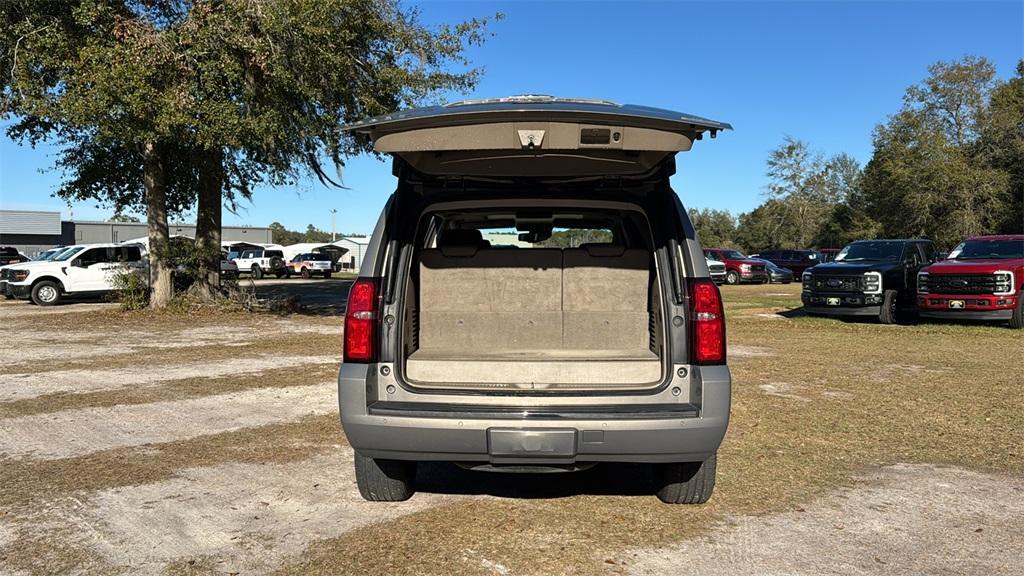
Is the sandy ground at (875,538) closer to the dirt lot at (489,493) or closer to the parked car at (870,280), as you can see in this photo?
the dirt lot at (489,493)

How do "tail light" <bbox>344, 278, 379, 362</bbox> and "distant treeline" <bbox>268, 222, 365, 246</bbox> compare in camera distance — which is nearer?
"tail light" <bbox>344, 278, 379, 362</bbox>

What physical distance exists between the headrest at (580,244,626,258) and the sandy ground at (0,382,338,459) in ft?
11.5

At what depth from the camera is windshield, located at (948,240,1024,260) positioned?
47.1 feet

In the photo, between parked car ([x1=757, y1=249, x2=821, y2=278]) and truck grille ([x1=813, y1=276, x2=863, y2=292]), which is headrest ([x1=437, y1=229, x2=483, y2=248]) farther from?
parked car ([x1=757, y1=249, x2=821, y2=278])

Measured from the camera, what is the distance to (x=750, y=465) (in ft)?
17.1

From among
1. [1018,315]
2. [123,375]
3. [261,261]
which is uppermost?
[261,261]

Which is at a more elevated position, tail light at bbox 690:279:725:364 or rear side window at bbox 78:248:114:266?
rear side window at bbox 78:248:114:266

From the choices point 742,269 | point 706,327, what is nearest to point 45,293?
point 706,327

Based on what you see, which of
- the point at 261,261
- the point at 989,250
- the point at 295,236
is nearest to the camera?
the point at 989,250

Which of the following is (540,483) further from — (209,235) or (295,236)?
(295,236)

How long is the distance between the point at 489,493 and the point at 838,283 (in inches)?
512

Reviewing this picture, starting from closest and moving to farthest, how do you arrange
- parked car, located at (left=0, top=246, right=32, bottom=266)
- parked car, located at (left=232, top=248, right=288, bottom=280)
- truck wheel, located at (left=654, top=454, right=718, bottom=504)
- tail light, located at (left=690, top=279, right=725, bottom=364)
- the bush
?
1. tail light, located at (left=690, top=279, right=725, bottom=364)
2. truck wheel, located at (left=654, top=454, right=718, bottom=504)
3. the bush
4. parked car, located at (left=0, top=246, right=32, bottom=266)
5. parked car, located at (left=232, top=248, right=288, bottom=280)

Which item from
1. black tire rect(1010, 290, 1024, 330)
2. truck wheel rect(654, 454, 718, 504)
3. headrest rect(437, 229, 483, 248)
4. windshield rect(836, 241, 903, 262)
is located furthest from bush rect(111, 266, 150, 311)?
black tire rect(1010, 290, 1024, 330)

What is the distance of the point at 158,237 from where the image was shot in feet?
56.7
